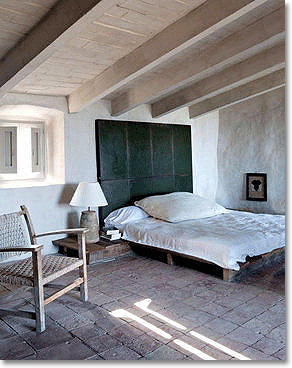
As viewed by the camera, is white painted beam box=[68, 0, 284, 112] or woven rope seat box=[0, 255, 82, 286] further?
white painted beam box=[68, 0, 284, 112]

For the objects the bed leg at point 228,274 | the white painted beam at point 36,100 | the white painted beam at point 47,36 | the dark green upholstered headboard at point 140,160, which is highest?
the white painted beam at point 47,36

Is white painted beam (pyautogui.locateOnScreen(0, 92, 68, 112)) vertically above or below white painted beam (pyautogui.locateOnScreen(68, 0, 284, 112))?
below

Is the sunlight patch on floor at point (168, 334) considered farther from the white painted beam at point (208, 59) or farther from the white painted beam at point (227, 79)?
the white painted beam at point (227, 79)

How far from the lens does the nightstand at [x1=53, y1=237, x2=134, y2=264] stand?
4.34 metres

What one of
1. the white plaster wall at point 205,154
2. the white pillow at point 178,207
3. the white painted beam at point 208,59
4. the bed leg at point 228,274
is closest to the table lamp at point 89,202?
the white pillow at point 178,207

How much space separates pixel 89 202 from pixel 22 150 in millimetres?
1235

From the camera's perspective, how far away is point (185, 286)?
3555 millimetres

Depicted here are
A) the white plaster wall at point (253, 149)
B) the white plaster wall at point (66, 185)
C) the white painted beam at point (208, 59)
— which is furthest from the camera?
the white plaster wall at point (253, 149)

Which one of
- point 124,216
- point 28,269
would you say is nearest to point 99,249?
point 124,216

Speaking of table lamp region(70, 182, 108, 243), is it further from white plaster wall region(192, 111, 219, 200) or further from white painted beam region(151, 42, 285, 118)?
white plaster wall region(192, 111, 219, 200)

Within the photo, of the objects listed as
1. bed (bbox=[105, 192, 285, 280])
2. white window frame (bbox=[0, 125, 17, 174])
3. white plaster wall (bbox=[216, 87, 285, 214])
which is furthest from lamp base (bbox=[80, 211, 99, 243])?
white plaster wall (bbox=[216, 87, 285, 214])

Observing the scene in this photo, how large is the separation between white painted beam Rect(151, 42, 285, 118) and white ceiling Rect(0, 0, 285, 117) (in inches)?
0.5

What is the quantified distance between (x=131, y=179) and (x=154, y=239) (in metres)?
1.35

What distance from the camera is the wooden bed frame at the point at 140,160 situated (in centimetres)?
515
